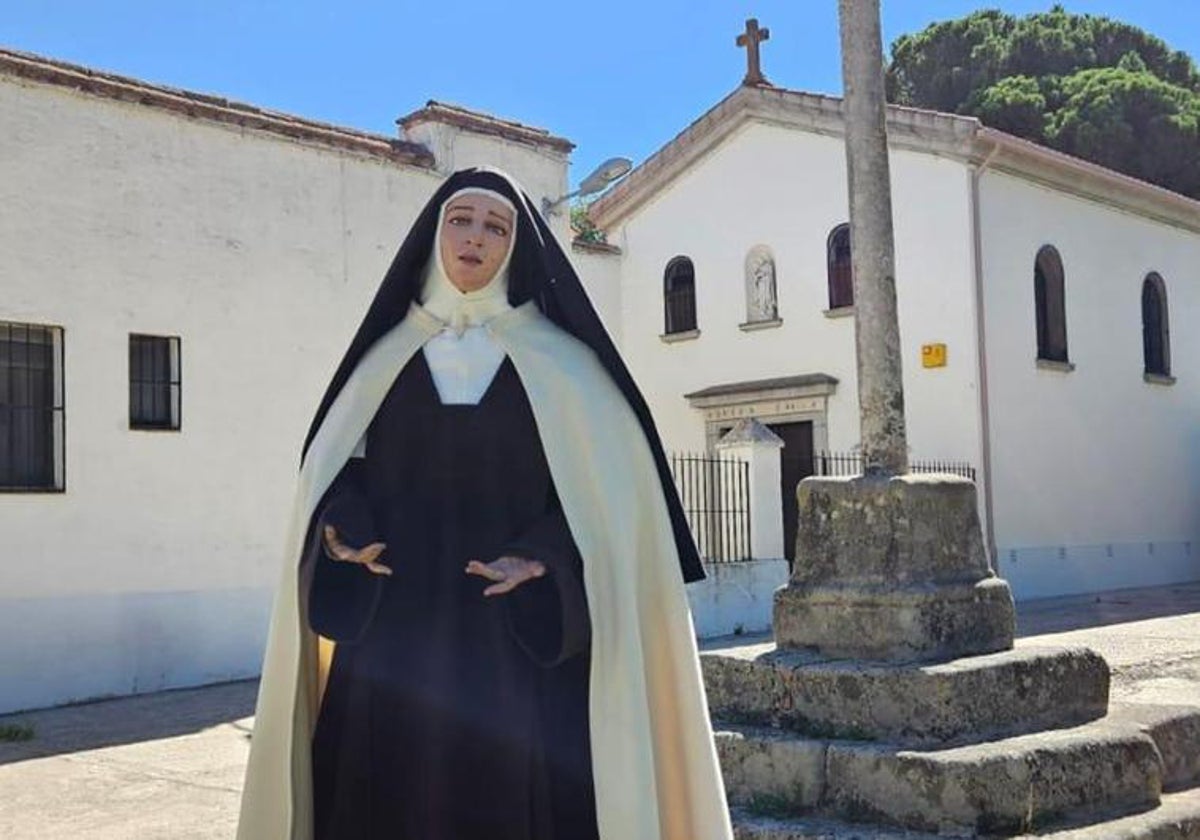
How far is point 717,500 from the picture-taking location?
13.4 meters

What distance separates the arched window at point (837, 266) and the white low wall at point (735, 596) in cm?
500

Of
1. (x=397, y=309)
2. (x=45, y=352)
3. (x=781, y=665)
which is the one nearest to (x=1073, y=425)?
(x=45, y=352)

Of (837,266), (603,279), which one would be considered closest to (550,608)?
(837,266)

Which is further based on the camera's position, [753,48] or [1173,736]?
[753,48]

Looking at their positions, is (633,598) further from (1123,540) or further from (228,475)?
(1123,540)

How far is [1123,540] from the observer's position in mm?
18719

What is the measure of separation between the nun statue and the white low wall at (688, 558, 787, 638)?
389 inches

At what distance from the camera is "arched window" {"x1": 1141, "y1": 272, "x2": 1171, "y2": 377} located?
20.1 meters

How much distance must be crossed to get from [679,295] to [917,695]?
600 inches

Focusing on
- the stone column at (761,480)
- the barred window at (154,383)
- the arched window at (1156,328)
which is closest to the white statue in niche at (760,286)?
the stone column at (761,480)

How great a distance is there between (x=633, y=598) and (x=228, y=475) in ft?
28.6

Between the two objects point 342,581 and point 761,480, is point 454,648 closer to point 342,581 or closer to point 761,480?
point 342,581

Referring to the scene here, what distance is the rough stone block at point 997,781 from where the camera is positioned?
4.04 m

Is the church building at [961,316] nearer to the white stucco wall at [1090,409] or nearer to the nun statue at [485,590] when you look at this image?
the white stucco wall at [1090,409]
